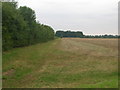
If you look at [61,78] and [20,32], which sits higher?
[20,32]

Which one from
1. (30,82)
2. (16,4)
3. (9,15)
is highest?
(16,4)

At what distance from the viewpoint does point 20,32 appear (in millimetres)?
44031

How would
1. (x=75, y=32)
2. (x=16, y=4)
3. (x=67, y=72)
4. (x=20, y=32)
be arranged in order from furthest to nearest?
(x=75, y=32) < (x=16, y=4) < (x=20, y=32) < (x=67, y=72)

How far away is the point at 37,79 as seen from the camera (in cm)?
1377

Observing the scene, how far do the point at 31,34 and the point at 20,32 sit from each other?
15.3 m

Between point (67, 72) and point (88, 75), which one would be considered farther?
point (67, 72)

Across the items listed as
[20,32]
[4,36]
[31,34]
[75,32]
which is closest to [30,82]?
[4,36]

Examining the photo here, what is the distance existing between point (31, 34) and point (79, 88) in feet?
163

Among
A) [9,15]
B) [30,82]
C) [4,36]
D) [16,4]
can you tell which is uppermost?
[16,4]

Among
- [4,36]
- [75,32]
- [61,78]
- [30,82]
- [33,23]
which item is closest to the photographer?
[30,82]

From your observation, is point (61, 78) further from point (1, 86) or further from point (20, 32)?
point (20, 32)

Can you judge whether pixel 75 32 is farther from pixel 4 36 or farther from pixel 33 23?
pixel 4 36

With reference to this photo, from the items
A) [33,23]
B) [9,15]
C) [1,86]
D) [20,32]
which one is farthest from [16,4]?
[1,86]

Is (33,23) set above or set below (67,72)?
above
